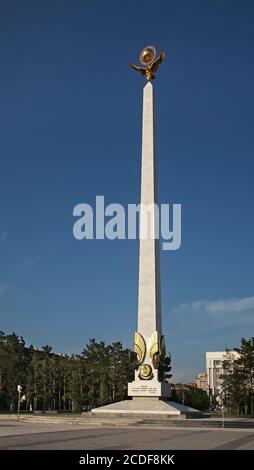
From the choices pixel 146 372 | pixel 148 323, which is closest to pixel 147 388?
pixel 146 372

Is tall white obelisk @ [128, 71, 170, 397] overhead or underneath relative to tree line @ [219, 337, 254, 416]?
overhead

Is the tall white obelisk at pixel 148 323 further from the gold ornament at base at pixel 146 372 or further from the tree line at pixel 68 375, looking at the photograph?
the tree line at pixel 68 375

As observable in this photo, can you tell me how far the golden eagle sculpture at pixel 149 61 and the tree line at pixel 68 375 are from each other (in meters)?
28.4

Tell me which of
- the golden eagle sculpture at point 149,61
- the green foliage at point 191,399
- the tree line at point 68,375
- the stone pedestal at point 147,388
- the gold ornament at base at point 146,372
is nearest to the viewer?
the stone pedestal at point 147,388

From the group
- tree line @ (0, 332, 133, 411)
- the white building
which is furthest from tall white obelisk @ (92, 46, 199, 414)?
the white building

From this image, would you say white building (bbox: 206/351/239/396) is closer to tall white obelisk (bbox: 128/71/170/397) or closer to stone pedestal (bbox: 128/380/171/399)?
tall white obelisk (bbox: 128/71/170/397)

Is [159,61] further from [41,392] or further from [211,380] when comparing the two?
[211,380]

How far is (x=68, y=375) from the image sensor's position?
62719 millimetres

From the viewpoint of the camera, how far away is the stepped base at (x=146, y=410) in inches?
1265

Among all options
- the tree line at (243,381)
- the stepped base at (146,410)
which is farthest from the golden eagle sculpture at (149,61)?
the tree line at (243,381)

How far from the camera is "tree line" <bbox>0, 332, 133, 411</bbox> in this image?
58.1 metres

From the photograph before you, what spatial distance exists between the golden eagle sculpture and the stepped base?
75.9 ft
